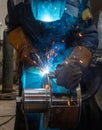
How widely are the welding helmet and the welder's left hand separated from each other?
48cm

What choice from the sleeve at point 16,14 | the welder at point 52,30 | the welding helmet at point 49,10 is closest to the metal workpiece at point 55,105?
the welder at point 52,30

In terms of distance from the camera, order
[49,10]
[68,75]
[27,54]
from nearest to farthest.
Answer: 1. [68,75]
2. [49,10]
3. [27,54]

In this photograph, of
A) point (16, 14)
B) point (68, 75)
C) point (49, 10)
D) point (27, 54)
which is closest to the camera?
point (68, 75)

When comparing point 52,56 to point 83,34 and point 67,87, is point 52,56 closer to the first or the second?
point 83,34

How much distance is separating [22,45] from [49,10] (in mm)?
339

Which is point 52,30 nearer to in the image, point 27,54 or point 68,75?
point 27,54

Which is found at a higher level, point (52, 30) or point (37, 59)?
point (52, 30)

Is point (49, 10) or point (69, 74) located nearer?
point (69, 74)

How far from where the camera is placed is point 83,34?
2025mm

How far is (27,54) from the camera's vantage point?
1.94 metres

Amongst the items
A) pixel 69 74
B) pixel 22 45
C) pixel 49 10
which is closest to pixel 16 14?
pixel 22 45

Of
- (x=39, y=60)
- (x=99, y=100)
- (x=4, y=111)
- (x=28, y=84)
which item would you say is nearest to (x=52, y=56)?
(x=39, y=60)

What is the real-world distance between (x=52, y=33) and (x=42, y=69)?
266 millimetres

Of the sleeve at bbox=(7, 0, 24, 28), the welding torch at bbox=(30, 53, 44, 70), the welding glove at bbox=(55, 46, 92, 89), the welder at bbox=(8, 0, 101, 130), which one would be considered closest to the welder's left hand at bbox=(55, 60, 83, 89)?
the welding glove at bbox=(55, 46, 92, 89)
